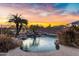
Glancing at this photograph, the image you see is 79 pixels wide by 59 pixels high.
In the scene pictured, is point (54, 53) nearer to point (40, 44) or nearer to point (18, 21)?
point (40, 44)

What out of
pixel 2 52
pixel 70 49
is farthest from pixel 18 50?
pixel 70 49

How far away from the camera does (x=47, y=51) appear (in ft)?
6.75

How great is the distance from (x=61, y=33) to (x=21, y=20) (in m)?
0.36

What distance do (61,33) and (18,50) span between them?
39 centimetres

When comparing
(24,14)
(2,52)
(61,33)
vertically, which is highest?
(24,14)

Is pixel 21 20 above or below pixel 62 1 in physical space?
below

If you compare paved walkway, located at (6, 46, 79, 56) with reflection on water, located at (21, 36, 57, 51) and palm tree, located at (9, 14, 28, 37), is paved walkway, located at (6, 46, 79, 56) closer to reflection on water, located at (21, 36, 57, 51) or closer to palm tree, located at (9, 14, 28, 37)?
reflection on water, located at (21, 36, 57, 51)

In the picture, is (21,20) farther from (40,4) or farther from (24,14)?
(40,4)

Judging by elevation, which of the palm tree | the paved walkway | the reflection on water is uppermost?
the palm tree

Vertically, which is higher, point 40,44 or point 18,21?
point 18,21

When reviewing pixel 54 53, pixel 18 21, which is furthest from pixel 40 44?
pixel 18 21

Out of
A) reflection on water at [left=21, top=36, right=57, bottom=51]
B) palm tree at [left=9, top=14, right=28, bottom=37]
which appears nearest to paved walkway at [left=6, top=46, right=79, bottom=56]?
reflection on water at [left=21, top=36, right=57, bottom=51]

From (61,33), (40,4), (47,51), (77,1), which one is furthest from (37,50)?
(77,1)

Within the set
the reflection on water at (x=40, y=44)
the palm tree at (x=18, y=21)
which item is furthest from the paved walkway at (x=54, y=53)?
the palm tree at (x=18, y=21)
